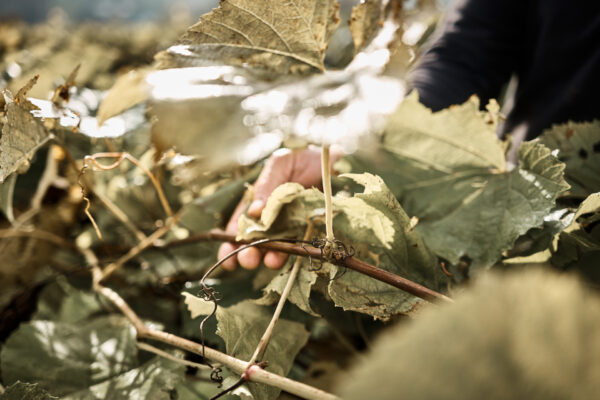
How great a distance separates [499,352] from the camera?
190 mm

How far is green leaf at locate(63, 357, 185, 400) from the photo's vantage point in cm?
47

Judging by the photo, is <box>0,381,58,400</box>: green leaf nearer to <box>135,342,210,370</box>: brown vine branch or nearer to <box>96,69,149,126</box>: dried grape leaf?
<box>135,342,210,370</box>: brown vine branch

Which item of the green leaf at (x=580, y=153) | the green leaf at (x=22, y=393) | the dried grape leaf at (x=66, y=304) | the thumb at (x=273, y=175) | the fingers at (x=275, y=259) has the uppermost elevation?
the green leaf at (x=580, y=153)

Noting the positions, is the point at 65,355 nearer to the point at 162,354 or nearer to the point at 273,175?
the point at 162,354

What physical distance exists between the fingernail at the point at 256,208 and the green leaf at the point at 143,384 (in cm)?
21

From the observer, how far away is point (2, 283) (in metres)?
0.82

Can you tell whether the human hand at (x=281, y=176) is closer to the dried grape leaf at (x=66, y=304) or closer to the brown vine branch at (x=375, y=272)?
the brown vine branch at (x=375, y=272)

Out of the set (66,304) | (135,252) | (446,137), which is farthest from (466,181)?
(66,304)

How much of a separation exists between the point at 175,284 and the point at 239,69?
0.45 meters

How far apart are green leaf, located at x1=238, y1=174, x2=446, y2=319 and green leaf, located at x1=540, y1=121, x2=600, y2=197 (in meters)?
0.25

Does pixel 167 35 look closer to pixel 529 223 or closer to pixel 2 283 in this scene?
pixel 2 283

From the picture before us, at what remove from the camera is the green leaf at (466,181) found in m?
0.49

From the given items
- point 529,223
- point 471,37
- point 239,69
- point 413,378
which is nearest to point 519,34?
point 471,37

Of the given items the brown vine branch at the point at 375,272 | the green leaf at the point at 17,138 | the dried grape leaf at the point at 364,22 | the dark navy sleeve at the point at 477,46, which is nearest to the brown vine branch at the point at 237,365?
the brown vine branch at the point at 375,272
